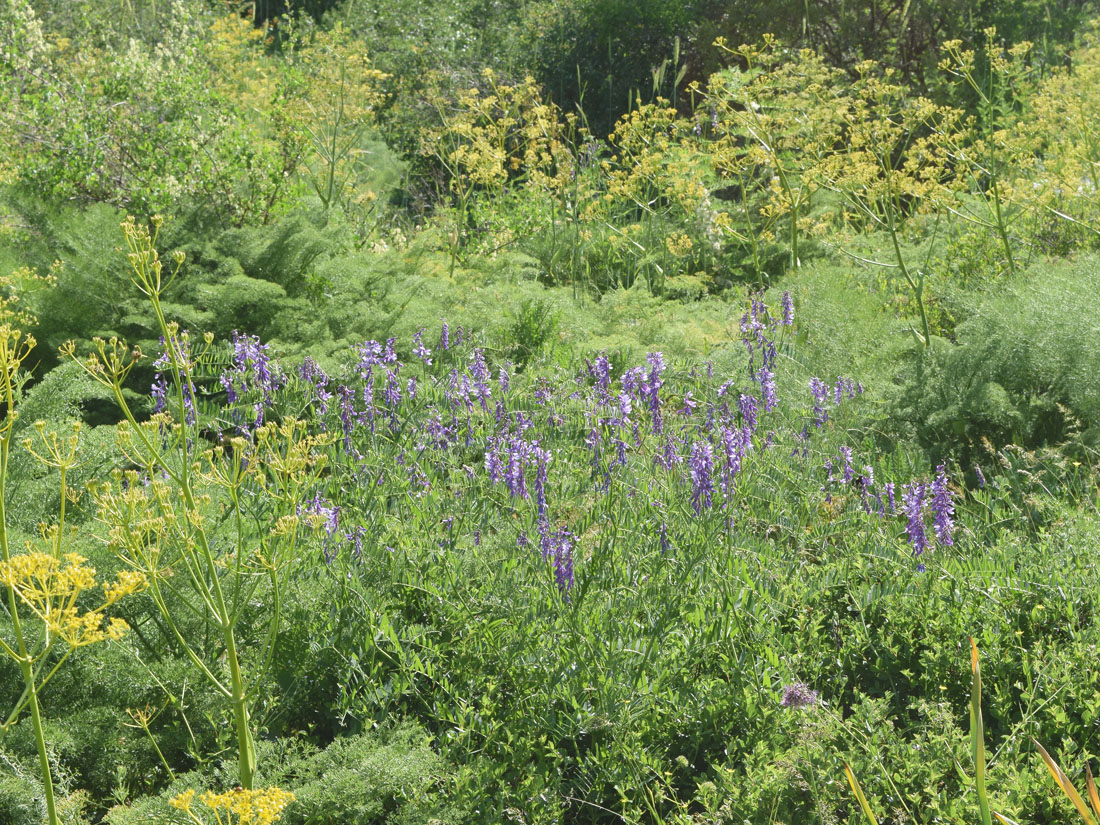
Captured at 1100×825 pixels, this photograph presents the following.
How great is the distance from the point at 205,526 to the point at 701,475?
1.37m

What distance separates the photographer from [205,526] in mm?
2604

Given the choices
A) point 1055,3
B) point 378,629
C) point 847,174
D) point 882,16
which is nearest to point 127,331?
point 378,629

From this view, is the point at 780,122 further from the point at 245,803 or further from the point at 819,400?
the point at 245,803

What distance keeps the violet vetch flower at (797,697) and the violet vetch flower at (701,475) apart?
2.29 feet

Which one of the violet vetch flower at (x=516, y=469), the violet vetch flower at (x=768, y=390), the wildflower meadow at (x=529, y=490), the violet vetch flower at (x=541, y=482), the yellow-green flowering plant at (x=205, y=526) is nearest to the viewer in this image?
the yellow-green flowering plant at (x=205, y=526)

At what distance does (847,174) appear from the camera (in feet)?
19.6

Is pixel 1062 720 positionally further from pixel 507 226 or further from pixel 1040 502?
pixel 507 226

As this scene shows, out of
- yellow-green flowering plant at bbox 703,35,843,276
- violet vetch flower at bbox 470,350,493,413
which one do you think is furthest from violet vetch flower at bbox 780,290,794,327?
violet vetch flower at bbox 470,350,493,413

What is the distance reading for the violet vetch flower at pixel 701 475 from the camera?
9.68ft

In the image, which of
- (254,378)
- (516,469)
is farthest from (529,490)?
(254,378)

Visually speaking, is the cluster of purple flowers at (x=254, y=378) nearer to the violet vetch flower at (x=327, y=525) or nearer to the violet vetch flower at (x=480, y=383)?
the violet vetch flower at (x=480, y=383)

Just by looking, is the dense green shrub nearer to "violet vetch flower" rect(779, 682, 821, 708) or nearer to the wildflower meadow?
the wildflower meadow

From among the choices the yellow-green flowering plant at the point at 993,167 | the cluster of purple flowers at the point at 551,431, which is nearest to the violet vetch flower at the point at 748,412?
the cluster of purple flowers at the point at 551,431

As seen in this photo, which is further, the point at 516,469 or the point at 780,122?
the point at 780,122
